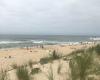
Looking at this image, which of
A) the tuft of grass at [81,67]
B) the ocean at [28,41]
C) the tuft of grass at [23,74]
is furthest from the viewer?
the ocean at [28,41]

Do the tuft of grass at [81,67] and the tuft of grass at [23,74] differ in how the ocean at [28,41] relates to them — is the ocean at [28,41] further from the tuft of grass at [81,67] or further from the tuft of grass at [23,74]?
the tuft of grass at [81,67]

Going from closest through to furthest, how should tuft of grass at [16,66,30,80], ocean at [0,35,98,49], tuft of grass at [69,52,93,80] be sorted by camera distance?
1. tuft of grass at [69,52,93,80]
2. tuft of grass at [16,66,30,80]
3. ocean at [0,35,98,49]

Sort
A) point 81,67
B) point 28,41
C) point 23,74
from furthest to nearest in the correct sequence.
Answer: point 28,41
point 23,74
point 81,67

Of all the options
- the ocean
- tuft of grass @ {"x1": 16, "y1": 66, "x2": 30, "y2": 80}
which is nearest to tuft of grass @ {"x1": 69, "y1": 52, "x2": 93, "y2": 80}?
tuft of grass @ {"x1": 16, "y1": 66, "x2": 30, "y2": 80}

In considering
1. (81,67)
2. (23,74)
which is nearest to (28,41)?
(23,74)

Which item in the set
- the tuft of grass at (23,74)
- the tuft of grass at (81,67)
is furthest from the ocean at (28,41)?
the tuft of grass at (81,67)

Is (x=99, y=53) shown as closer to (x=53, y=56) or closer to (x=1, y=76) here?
(x=53, y=56)

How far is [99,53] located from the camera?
812 cm

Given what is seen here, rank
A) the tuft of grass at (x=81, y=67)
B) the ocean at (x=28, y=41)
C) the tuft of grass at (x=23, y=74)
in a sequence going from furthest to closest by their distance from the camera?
1. the ocean at (x=28, y=41)
2. the tuft of grass at (x=23, y=74)
3. the tuft of grass at (x=81, y=67)

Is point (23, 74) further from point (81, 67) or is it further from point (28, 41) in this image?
point (28, 41)

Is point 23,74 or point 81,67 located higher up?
point 81,67

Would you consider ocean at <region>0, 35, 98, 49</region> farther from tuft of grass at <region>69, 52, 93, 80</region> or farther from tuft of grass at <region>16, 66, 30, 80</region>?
tuft of grass at <region>69, 52, 93, 80</region>

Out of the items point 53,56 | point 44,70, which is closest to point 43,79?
point 44,70

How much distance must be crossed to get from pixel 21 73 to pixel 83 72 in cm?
142
